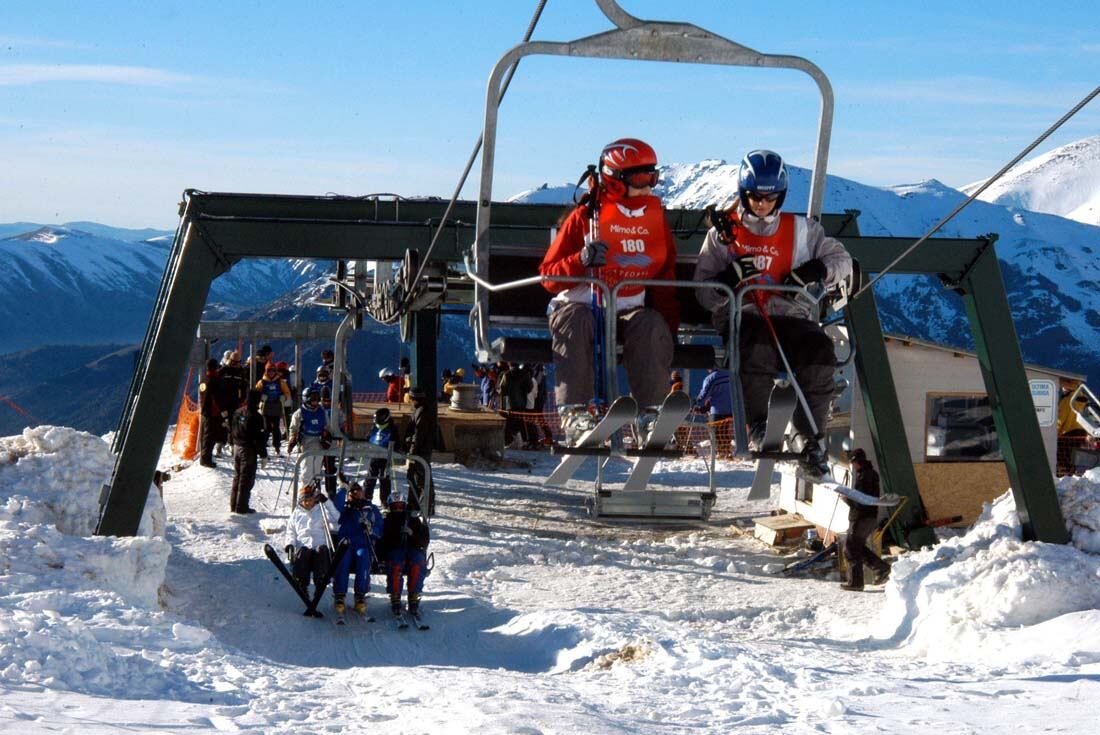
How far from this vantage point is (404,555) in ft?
43.0

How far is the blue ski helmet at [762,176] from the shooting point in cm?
814

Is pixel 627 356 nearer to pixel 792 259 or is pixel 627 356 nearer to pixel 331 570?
pixel 792 259

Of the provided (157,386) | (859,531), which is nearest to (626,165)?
(157,386)

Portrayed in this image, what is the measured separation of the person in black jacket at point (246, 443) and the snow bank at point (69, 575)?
8.45 ft

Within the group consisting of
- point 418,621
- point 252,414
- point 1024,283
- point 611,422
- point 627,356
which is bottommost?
point 418,621

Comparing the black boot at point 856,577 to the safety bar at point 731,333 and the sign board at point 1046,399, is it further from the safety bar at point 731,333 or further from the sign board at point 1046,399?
the safety bar at point 731,333

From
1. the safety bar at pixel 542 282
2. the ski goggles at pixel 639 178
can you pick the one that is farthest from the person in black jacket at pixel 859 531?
the ski goggles at pixel 639 178

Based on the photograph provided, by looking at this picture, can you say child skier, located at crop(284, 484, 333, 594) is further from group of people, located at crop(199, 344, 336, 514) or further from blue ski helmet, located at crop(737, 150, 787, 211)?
blue ski helmet, located at crop(737, 150, 787, 211)

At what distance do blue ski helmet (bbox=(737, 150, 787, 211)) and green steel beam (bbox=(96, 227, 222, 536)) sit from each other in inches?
264

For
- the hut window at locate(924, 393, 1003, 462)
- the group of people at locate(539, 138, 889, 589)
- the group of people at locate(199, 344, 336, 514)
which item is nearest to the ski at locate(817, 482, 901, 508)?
the group of people at locate(539, 138, 889, 589)

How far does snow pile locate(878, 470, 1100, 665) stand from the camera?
456 inches

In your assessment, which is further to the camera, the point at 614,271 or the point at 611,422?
the point at 614,271

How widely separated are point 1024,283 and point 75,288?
96.9 m

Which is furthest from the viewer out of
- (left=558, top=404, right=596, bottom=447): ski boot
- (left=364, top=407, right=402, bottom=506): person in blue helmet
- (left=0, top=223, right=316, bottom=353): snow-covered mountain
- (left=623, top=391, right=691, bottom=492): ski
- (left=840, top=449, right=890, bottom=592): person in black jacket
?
(left=0, top=223, right=316, bottom=353): snow-covered mountain
